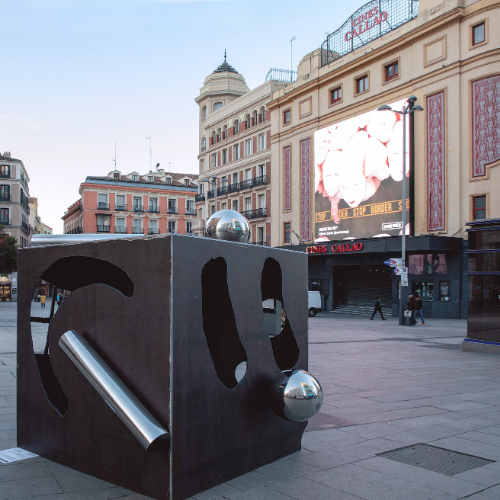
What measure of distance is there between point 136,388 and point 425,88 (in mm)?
28530

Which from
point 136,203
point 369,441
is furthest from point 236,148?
point 369,441

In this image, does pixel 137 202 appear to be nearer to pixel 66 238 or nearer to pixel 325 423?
pixel 325 423

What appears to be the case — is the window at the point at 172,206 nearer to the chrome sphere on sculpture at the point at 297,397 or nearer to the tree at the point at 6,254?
the tree at the point at 6,254

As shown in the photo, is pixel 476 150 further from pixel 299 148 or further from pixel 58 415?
pixel 58 415

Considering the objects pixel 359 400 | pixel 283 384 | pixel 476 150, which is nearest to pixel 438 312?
pixel 476 150

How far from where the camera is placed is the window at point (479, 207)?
2608 centimetres

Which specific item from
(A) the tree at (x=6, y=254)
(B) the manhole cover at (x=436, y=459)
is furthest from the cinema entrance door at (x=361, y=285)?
(A) the tree at (x=6, y=254)

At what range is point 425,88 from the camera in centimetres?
2853

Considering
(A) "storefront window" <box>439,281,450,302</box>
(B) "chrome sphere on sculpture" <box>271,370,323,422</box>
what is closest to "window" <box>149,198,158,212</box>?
(A) "storefront window" <box>439,281,450,302</box>

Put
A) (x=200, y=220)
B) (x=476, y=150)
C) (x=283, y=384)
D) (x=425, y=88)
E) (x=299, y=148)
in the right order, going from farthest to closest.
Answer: (x=200, y=220) → (x=299, y=148) → (x=425, y=88) → (x=476, y=150) → (x=283, y=384)

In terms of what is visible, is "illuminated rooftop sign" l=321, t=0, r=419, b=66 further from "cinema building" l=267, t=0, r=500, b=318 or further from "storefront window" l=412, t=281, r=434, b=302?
"storefront window" l=412, t=281, r=434, b=302

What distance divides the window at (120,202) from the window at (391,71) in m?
49.6

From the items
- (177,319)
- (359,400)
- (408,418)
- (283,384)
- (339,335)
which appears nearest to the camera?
(177,319)

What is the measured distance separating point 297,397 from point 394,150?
88.0 feet
